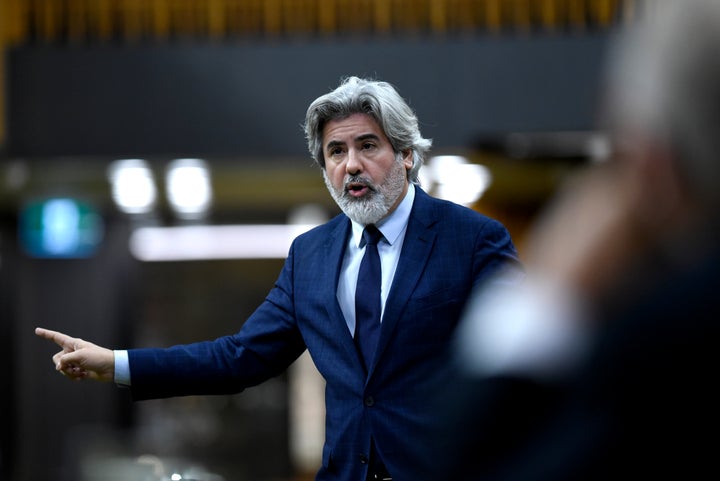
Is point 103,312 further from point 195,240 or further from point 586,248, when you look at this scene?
point 586,248

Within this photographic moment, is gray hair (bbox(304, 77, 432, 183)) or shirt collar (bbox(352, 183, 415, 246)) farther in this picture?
shirt collar (bbox(352, 183, 415, 246))

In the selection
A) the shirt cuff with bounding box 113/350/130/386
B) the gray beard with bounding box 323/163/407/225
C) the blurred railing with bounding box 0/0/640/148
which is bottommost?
the shirt cuff with bounding box 113/350/130/386

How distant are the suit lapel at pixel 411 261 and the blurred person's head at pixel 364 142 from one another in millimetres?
73

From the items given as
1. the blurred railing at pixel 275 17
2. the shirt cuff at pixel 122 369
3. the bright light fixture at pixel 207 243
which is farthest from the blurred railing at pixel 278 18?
the shirt cuff at pixel 122 369

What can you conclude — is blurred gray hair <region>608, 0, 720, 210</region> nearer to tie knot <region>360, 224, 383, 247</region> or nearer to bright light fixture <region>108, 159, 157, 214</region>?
tie knot <region>360, 224, 383, 247</region>

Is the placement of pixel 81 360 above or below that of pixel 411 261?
below

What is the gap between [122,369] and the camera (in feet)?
8.67

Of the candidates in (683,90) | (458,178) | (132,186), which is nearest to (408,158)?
(683,90)

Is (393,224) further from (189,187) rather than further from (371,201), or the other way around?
(189,187)

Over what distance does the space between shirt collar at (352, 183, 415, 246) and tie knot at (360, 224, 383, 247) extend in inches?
0.4

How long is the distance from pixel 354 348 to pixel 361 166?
431 millimetres

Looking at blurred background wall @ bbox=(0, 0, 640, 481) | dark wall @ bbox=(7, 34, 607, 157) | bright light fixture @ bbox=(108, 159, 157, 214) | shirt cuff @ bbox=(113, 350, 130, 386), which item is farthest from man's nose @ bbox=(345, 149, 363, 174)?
bright light fixture @ bbox=(108, 159, 157, 214)

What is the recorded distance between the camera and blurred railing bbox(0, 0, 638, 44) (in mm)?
9258

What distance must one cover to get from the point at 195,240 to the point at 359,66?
3918 mm
